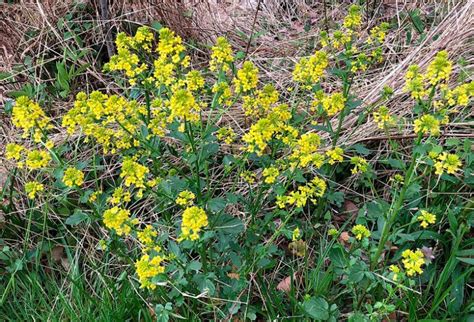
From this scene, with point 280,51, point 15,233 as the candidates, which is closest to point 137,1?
point 280,51

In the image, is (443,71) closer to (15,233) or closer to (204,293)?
(204,293)

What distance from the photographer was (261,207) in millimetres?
2225

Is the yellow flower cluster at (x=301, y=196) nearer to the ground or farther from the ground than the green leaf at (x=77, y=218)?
nearer to the ground

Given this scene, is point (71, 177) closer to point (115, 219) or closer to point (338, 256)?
point (115, 219)

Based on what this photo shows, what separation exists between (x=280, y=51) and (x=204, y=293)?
2.20 meters

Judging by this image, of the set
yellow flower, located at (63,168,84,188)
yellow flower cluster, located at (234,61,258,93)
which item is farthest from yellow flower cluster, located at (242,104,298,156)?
yellow flower, located at (63,168,84,188)

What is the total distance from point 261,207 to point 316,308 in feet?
1.83

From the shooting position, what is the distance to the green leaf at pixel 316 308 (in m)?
1.77

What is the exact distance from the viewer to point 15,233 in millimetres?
2410

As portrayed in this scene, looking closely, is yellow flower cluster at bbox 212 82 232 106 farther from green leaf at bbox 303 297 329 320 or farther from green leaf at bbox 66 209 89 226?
green leaf at bbox 303 297 329 320

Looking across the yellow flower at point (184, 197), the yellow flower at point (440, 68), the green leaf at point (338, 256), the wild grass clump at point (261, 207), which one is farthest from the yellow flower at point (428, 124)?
the yellow flower at point (184, 197)

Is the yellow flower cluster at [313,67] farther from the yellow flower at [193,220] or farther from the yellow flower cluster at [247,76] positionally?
the yellow flower at [193,220]

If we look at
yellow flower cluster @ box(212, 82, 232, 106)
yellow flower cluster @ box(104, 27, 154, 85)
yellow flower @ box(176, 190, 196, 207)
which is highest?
yellow flower cluster @ box(104, 27, 154, 85)

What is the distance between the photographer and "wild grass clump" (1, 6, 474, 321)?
167cm
